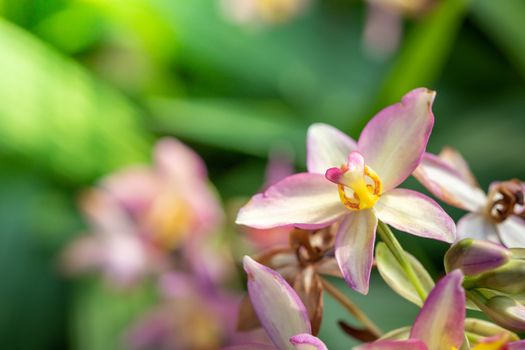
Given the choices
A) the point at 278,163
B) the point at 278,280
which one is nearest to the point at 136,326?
the point at 278,163

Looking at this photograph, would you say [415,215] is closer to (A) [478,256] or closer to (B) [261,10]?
(A) [478,256]

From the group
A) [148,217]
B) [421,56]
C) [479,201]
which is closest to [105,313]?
[148,217]

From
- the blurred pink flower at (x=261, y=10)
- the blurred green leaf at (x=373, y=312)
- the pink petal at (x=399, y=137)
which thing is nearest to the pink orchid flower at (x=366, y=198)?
the pink petal at (x=399, y=137)

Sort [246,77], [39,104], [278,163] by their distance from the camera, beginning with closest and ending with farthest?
1. [278,163]
2. [39,104]
3. [246,77]

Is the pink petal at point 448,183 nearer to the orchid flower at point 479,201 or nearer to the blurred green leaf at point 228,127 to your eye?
the orchid flower at point 479,201

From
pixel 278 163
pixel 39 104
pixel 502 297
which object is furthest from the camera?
pixel 39 104

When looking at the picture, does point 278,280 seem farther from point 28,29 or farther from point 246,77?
point 246,77
